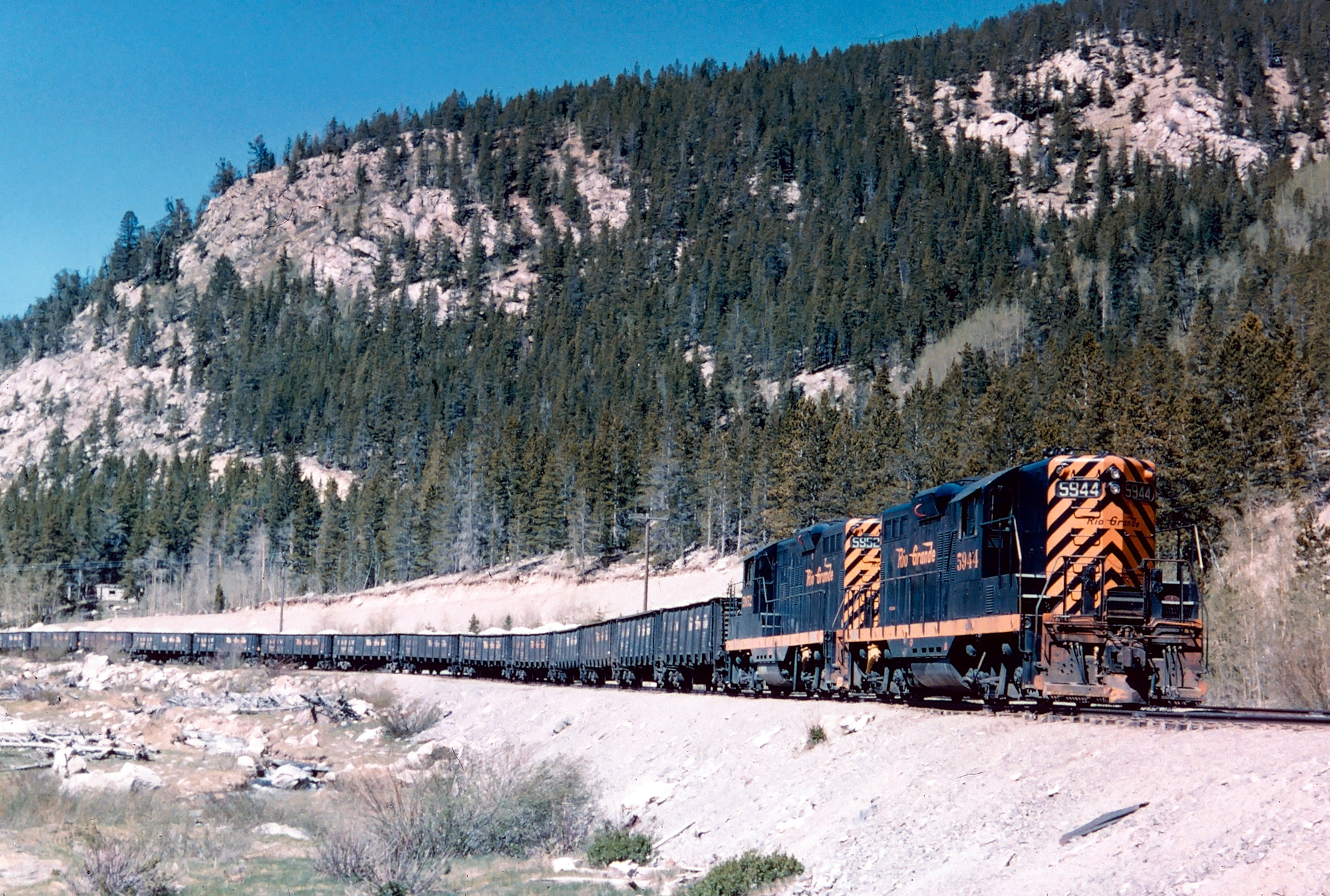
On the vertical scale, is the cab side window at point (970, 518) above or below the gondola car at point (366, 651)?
above

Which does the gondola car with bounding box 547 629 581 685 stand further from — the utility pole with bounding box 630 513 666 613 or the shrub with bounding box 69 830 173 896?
the shrub with bounding box 69 830 173 896

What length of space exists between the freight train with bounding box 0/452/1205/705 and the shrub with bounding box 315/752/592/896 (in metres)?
6.74

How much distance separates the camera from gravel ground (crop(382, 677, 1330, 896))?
10.2m

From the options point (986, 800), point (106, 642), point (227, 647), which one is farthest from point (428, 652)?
point (986, 800)

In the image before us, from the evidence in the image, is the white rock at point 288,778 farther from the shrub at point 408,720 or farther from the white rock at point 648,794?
the white rock at point 648,794

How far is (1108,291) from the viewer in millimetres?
144750

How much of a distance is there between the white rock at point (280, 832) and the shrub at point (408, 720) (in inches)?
715

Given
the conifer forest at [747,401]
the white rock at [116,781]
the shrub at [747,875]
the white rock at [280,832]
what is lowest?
the white rock at [280,832]

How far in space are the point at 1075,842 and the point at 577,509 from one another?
92059 millimetres

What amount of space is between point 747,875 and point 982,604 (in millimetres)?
6687

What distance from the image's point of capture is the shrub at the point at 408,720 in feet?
138

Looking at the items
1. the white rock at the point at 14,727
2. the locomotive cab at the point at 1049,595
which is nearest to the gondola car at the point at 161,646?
the white rock at the point at 14,727

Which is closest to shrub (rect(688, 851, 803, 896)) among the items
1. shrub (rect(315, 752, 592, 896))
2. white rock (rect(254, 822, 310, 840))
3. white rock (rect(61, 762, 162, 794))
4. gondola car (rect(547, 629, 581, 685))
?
shrub (rect(315, 752, 592, 896))

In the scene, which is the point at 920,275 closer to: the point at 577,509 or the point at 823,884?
the point at 577,509
